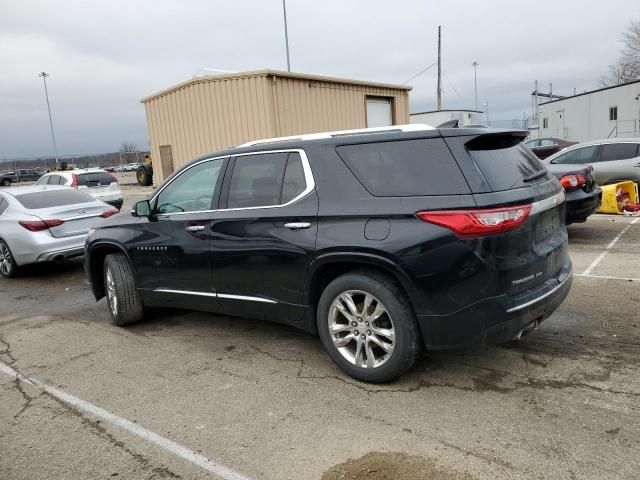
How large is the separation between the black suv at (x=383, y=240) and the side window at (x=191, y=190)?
27 millimetres

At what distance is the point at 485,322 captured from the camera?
3.22 meters

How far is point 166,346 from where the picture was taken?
15.6 ft

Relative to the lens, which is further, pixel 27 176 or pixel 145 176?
pixel 27 176

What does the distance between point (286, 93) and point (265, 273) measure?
32.9ft

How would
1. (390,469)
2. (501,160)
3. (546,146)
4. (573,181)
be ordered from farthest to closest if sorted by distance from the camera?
(546,146)
(573,181)
(501,160)
(390,469)

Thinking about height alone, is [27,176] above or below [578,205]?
above

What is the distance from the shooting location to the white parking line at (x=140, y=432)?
2.81m

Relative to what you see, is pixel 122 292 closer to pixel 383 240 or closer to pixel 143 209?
pixel 143 209

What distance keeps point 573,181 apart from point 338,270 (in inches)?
225

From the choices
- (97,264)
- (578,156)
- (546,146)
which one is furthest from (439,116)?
(97,264)

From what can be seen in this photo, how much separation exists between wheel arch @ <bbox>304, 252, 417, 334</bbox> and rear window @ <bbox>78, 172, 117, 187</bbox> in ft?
49.8

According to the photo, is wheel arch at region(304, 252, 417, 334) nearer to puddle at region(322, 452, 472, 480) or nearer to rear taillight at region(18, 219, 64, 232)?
puddle at region(322, 452, 472, 480)

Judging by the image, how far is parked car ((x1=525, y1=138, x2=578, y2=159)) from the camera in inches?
840

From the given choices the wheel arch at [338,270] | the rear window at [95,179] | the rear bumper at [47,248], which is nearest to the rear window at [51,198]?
the rear bumper at [47,248]
